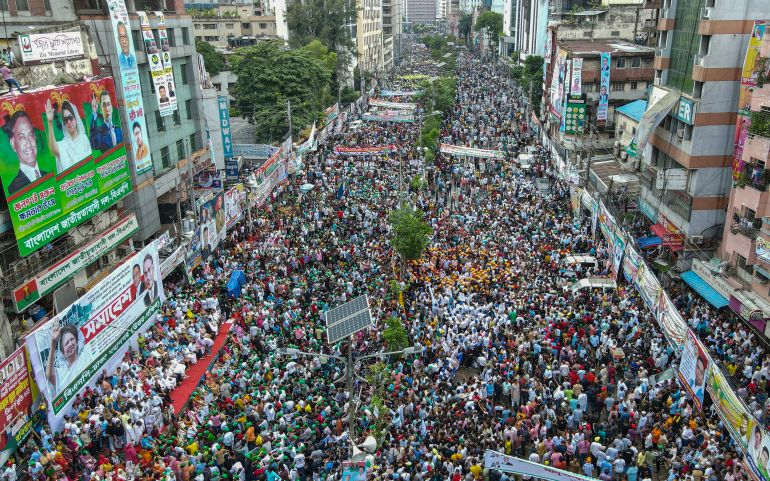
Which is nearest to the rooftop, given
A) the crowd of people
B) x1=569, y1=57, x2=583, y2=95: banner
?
x1=569, y1=57, x2=583, y2=95: banner

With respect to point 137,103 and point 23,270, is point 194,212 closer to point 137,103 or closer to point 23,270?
point 137,103

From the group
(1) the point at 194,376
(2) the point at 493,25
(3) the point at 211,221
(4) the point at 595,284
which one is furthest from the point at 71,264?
(2) the point at 493,25

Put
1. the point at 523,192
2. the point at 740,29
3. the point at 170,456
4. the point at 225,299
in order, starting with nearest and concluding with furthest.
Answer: the point at 170,456 < the point at 740,29 < the point at 225,299 < the point at 523,192

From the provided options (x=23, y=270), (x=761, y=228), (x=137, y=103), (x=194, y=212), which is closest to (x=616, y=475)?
(x=761, y=228)

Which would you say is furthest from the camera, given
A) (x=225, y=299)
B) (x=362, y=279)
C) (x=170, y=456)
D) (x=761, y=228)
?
(x=362, y=279)

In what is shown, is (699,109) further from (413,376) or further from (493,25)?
(493,25)

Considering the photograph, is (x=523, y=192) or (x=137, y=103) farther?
(x=523, y=192)

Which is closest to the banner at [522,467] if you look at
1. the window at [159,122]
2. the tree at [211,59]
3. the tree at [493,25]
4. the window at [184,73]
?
the window at [159,122]

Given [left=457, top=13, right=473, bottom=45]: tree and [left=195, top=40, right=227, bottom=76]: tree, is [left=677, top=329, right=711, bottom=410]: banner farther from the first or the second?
[left=457, top=13, right=473, bottom=45]: tree
